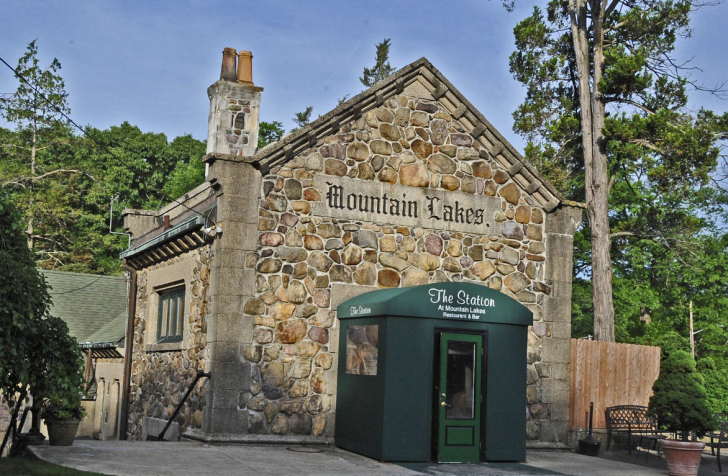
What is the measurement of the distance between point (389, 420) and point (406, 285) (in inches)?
114

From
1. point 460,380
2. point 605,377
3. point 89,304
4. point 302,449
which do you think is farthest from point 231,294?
point 89,304

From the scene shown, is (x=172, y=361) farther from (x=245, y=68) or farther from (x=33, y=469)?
(x=245, y=68)

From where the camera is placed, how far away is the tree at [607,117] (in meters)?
22.6

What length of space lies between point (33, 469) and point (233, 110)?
6.68 meters

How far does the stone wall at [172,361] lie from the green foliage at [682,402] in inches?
311

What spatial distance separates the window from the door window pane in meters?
5.11

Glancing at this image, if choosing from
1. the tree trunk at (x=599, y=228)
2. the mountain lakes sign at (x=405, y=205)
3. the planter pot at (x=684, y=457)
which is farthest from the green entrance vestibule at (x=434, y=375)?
the tree trunk at (x=599, y=228)

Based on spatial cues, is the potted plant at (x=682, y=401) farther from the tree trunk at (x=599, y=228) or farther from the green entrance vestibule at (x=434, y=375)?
the tree trunk at (x=599, y=228)

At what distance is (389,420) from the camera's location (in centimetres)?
1198

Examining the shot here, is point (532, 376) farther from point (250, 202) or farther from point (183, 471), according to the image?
point (183, 471)

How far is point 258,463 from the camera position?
36.1 ft

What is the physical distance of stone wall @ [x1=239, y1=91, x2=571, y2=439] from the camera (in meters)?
13.2

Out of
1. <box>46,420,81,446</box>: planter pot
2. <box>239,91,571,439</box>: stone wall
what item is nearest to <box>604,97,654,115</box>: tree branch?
<box>239,91,571,439</box>: stone wall

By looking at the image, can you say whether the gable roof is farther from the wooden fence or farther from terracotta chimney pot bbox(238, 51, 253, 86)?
the wooden fence
